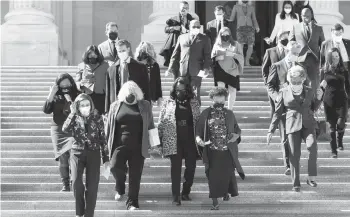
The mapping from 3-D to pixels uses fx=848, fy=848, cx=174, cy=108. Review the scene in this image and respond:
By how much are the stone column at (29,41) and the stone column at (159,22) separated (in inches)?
86.8

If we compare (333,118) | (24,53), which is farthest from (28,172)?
(24,53)

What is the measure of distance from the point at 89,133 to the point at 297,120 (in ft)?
9.72

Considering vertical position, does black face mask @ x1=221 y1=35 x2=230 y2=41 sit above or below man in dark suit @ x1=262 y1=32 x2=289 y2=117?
above

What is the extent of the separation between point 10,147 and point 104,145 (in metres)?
3.31

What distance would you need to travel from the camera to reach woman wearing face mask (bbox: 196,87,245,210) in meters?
10.7

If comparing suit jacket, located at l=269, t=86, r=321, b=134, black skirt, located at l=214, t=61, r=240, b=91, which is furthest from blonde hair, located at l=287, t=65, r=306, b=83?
black skirt, located at l=214, t=61, r=240, b=91

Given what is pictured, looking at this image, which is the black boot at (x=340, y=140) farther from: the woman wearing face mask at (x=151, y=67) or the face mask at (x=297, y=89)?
the woman wearing face mask at (x=151, y=67)

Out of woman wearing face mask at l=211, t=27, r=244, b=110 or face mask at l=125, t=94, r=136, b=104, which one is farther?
woman wearing face mask at l=211, t=27, r=244, b=110

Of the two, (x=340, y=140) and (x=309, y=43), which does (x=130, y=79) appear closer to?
(x=340, y=140)

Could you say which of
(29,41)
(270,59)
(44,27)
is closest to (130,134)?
(270,59)

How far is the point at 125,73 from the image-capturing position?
1191 centimetres

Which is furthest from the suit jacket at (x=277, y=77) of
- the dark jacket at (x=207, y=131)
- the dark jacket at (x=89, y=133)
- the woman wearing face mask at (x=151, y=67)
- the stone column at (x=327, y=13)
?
the stone column at (x=327, y=13)

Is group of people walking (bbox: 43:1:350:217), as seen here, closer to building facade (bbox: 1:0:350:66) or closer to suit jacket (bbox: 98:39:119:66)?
suit jacket (bbox: 98:39:119:66)

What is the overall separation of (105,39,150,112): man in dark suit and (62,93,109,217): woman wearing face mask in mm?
1575
